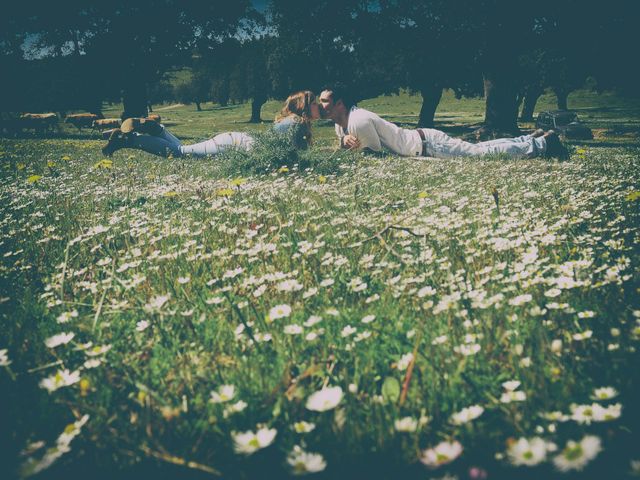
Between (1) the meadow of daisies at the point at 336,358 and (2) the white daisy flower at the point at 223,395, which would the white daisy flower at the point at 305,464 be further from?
(2) the white daisy flower at the point at 223,395

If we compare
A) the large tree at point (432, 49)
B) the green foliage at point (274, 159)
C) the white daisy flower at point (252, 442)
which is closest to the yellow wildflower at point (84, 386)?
the white daisy flower at point (252, 442)

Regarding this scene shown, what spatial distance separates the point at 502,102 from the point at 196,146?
15.9 m

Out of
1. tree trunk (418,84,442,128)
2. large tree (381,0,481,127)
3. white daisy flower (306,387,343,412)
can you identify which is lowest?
white daisy flower (306,387,343,412)

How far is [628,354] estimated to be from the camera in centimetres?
151

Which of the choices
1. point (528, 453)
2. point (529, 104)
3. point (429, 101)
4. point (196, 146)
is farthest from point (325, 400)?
point (529, 104)

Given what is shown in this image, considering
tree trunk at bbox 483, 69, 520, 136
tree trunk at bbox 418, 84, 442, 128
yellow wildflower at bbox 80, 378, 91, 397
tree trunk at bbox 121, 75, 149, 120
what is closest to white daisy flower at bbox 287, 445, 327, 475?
yellow wildflower at bbox 80, 378, 91, 397

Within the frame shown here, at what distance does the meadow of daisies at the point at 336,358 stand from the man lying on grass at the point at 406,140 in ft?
17.5

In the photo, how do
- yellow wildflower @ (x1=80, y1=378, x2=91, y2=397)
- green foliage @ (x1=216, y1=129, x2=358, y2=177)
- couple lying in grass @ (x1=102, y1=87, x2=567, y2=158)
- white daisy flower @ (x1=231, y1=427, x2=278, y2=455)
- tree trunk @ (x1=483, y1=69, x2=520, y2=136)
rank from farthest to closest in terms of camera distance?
tree trunk @ (x1=483, y1=69, x2=520, y2=136), couple lying in grass @ (x1=102, y1=87, x2=567, y2=158), green foliage @ (x1=216, y1=129, x2=358, y2=177), yellow wildflower @ (x1=80, y1=378, x2=91, y2=397), white daisy flower @ (x1=231, y1=427, x2=278, y2=455)

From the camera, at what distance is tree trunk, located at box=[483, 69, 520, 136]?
→ 65.5 ft

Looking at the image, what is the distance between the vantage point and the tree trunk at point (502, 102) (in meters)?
20.0

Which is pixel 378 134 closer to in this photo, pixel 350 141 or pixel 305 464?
pixel 350 141

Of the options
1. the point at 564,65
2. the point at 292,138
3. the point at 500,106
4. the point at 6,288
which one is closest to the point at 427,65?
the point at 564,65

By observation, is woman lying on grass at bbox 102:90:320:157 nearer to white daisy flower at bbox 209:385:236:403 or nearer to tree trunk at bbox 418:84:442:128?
white daisy flower at bbox 209:385:236:403

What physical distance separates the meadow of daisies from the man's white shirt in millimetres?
5287
